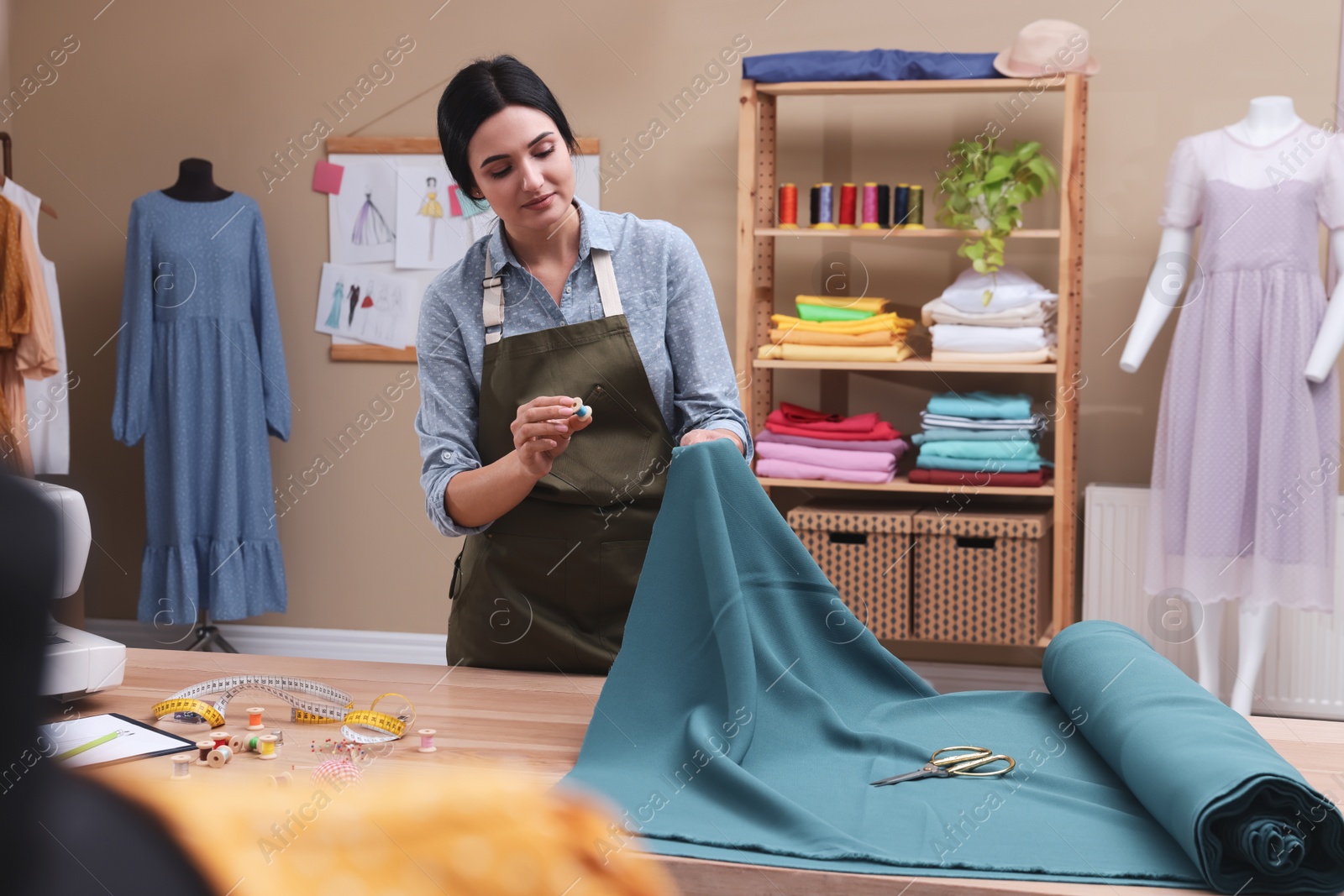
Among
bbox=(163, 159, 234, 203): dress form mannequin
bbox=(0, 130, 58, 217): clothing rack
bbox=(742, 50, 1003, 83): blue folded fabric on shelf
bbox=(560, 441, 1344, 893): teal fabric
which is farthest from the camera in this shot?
bbox=(163, 159, 234, 203): dress form mannequin

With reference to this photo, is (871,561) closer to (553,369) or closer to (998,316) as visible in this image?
(998,316)

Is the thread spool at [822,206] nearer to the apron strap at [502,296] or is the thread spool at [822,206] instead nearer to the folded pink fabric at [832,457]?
the folded pink fabric at [832,457]

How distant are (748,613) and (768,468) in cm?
208

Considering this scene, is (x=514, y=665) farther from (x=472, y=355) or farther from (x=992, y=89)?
(x=992, y=89)

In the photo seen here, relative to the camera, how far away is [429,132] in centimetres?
404

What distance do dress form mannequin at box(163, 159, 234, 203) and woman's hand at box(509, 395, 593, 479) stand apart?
2.82 metres

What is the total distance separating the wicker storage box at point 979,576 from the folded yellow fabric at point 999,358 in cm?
44

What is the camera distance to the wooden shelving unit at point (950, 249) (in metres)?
3.20

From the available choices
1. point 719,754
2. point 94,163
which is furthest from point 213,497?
point 719,754

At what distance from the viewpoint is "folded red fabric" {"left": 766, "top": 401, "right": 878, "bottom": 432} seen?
11.1ft

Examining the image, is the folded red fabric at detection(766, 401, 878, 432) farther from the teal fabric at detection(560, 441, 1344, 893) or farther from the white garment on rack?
the white garment on rack

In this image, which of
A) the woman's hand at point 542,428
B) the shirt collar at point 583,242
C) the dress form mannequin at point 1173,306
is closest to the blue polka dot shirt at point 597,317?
the shirt collar at point 583,242

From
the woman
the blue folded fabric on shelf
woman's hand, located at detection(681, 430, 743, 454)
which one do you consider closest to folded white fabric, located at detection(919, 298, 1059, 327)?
the blue folded fabric on shelf

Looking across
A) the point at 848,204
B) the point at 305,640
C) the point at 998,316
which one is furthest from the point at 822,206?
the point at 305,640
